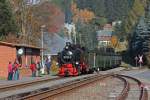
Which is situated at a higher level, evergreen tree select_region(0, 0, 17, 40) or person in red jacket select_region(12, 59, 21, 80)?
evergreen tree select_region(0, 0, 17, 40)

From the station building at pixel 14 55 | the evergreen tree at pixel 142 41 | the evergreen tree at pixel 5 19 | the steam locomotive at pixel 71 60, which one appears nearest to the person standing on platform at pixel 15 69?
the station building at pixel 14 55

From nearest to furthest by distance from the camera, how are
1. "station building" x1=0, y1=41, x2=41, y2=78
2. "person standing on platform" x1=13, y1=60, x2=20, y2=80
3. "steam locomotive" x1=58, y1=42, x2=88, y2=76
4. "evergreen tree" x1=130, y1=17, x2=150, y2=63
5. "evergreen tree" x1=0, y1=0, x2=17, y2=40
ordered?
"person standing on platform" x1=13, y1=60, x2=20, y2=80 → "steam locomotive" x1=58, y1=42, x2=88, y2=76 → "station building" x1=0, y1=41, x2=41, y2=78 → "evergreen tree" x1=0, y1=0, x2=17, y2=40 → "evergreen tree" x1=130, y1=17, x2=150, y2=63

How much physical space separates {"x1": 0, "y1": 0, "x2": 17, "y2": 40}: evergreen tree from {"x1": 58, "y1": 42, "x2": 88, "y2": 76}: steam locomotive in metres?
20.3

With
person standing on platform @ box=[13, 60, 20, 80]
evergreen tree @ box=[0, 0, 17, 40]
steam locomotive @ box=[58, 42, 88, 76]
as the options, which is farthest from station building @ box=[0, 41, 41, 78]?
evergreen tree @ box=[0, 0, 17, 40]

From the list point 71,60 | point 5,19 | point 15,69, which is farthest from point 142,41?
point 15,69

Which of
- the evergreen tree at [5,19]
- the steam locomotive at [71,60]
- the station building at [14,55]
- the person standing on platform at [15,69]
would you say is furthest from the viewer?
the evergreen tree at [5,19]

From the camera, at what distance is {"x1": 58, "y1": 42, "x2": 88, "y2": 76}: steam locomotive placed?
46384 millimetres

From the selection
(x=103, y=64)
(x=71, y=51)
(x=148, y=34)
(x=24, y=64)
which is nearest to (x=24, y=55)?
(x=24, y=64)

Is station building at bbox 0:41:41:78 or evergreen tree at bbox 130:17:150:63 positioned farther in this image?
evergreen tree at bbox 130:17:150:63

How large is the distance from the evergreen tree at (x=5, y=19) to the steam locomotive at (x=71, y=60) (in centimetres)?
2030

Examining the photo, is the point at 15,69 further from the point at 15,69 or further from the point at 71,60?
the point at 71,60

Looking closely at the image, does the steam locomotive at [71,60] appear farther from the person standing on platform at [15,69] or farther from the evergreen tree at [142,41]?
the evergreen tree at [142,41]

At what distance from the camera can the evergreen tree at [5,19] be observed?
6619cm

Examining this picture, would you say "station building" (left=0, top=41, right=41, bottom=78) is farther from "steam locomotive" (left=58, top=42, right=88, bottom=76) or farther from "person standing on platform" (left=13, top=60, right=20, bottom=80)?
"person standing on platform" (left=13, top=60, right=20, bottom=80)
